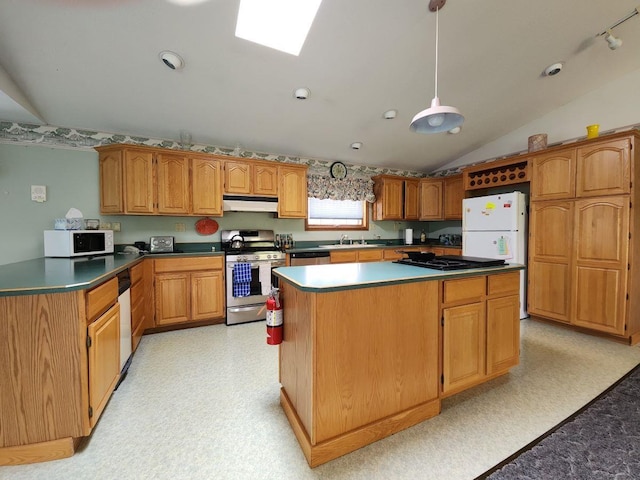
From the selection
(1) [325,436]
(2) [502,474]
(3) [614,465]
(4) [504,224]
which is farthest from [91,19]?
(4) [504,224]

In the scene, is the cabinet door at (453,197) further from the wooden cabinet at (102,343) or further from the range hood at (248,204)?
the wooden cabinet at (102,343)

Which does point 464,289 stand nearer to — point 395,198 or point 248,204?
point 248,204

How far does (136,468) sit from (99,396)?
494 millimetres

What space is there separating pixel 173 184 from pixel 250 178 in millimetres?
930

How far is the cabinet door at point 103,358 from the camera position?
4.61 feet

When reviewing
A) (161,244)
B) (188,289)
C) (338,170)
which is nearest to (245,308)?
(188,289)

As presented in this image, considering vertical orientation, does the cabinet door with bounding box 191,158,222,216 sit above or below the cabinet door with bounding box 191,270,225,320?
above

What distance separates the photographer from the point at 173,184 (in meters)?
3.13

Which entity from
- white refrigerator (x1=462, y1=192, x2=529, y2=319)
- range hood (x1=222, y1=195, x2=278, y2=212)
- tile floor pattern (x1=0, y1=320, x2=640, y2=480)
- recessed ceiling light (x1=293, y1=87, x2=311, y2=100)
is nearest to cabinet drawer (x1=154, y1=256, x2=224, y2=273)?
range hood (x1=222, y1=195, x2=278, y2=212)

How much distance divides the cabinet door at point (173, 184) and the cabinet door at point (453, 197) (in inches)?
169

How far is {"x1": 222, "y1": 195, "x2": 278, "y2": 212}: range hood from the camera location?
3.43 metres

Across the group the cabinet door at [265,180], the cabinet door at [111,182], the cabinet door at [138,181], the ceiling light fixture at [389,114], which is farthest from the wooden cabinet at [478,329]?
the cabinet door at [111,182]

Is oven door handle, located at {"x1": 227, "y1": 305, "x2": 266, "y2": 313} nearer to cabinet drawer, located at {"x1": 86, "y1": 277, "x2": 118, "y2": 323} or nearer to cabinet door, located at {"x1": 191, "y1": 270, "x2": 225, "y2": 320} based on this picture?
cabinet door, located at {"x1": 191, "y1": 270, "x2": 225, "y2": 320}

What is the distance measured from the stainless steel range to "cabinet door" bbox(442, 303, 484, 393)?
6.91 ft
